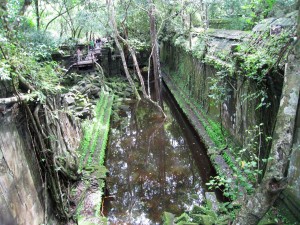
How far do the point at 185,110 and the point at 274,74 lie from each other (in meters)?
8.32

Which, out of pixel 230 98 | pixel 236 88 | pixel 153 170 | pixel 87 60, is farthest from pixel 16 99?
pixel 87 60

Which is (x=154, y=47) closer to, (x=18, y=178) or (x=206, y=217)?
(x=206, y=217)

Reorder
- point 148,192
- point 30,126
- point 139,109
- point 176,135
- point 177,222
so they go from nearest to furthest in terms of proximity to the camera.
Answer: point 30,126 < point 177,222 < point 148,192 < point 176,135 < point 139,109

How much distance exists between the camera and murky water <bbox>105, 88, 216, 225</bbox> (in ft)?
26.6

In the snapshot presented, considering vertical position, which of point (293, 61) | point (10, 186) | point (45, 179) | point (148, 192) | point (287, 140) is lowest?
point (148, 192)

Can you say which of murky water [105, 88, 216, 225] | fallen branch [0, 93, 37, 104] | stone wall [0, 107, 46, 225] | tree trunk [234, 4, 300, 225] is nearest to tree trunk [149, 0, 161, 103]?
murky water [105, 88, 216, 225]

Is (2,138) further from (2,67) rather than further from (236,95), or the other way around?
(236,95)

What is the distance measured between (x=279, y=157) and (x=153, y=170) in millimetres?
6783

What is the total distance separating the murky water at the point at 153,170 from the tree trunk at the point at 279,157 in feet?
14.3

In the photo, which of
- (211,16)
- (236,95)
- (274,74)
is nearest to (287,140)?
(274,74)

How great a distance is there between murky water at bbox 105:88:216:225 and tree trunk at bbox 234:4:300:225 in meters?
4.36

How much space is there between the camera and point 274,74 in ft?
19.1

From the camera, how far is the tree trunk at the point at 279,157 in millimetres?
3365

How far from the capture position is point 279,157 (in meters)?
3.64
